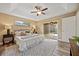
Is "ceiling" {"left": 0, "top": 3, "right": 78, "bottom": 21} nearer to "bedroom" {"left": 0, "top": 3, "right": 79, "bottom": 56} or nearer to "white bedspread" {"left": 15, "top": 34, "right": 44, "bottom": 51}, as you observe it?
"bedroom" {"left": 0, "top": 3, "right": 79, "bottom": 56}

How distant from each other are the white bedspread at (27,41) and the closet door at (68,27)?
2.06 feet

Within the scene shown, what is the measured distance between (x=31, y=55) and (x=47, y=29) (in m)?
0.83

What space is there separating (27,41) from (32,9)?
0.85m

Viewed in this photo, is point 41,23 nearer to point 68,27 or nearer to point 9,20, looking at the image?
point 68,27

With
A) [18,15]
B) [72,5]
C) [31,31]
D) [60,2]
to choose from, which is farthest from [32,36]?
[72,5]

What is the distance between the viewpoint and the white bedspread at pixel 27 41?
243cm

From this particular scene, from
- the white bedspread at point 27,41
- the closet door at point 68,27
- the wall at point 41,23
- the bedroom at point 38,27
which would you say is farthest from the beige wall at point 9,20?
the closet door at point 68,27

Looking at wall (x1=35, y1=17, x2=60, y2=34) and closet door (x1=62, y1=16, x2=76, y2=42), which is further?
wall (x1=35, y1=17, x2=60, y2=34)

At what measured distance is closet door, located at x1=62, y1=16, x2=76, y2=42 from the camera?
7.64 ft

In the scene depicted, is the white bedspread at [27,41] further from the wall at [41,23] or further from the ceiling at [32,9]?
the ceiling at [32,9]

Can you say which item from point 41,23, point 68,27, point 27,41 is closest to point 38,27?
point 41,23

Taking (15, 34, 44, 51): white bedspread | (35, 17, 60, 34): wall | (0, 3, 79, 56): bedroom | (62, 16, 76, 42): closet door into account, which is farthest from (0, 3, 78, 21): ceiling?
(15, 34, 44, 51): white bedspread

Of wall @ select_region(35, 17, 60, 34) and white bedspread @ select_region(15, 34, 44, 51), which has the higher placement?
wall @ select_region(35, 17, 60, 34)

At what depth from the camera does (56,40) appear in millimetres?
2477
